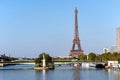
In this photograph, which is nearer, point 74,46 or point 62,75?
point 62,75

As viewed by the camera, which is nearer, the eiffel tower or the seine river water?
the seine river water

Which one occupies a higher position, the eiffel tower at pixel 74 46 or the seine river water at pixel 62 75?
the eiffel tower at pixel 74 46

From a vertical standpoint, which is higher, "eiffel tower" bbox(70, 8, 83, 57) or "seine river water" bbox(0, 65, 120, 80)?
"eiffel tower" bbox(70, 8, 83, 57)

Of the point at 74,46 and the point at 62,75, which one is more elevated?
the point at 74,46

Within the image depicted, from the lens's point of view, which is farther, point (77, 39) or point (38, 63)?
point (77, 39)

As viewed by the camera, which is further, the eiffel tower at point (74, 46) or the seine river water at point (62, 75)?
the eiffel tower at point (74, 46)

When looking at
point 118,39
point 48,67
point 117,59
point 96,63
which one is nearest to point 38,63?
point 48,67

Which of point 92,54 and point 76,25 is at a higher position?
point 76,25

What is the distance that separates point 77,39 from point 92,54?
16.2ft

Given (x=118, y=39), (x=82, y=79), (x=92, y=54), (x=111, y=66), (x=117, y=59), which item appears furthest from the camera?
(x=118, y=39)

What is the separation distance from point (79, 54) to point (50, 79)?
62.7 meters

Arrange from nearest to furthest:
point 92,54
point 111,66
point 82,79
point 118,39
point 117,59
→ point 82,79 → point 111,66 → point 117,59 → point 92,54 → point 118,39

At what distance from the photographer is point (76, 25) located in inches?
4058

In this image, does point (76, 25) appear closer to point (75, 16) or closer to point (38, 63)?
point (75, 16)
